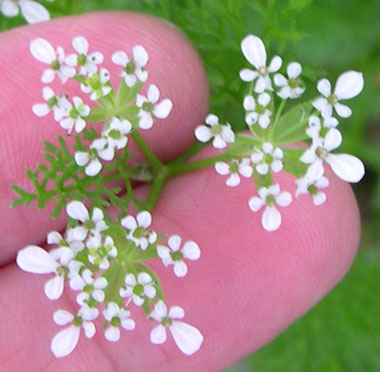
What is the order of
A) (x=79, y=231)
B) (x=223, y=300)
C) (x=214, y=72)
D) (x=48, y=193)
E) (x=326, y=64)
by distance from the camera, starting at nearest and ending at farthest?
(x=79, y=231) < (x=48, y=193) < (x=223, y=300) < (x=214, y=72) < (x=326, y=64)

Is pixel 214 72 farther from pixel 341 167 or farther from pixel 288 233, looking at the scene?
pixel 341 167

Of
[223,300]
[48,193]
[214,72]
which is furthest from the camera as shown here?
[214,72]

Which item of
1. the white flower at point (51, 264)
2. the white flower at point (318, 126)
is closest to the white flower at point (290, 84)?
the white flower at point (318, 126)

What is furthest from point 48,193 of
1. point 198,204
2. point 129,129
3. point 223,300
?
point 223,300

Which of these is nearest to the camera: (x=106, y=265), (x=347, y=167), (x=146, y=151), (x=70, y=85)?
(x=106, y=265)

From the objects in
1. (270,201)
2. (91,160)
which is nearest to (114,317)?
(91,160)

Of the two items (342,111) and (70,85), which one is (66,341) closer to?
(70,85)

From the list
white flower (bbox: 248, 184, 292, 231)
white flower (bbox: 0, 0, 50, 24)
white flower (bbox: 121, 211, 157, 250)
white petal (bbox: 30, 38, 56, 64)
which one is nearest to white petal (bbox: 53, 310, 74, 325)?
white flower (bbox: 121, 211, 157, 250)
